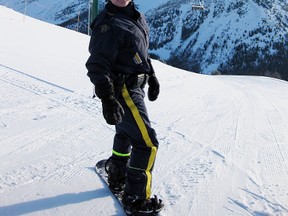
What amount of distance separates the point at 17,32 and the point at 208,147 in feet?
30.5

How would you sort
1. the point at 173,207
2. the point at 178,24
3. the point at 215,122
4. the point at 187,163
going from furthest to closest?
the point at 178,24
the point at 215,122
the point at 187,163
the point at 173,207

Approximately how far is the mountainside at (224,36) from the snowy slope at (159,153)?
110m

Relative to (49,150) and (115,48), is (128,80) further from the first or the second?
(49,150)

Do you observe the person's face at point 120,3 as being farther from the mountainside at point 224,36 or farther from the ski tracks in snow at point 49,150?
the mountainside at point 224,36

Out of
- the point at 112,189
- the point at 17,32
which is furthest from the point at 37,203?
the point at 17,32

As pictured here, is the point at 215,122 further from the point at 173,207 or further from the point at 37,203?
the point at 37,203

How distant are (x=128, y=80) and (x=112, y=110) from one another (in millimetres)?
304

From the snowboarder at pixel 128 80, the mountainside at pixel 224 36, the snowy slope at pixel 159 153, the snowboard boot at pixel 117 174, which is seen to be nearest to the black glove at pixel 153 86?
the snowboarder at pixel 128 80

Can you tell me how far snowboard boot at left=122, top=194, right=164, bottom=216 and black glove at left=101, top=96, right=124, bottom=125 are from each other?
0.60 metres

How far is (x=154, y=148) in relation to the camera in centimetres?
282

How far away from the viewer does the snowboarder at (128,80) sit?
2.64 m

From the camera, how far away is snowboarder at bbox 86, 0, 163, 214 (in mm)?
2637

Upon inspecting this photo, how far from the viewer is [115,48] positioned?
265 centimetres

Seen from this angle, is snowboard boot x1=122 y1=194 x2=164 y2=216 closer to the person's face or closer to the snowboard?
the snowboard
